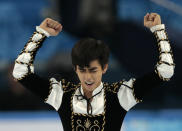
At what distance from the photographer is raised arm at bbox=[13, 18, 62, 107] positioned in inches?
99.7

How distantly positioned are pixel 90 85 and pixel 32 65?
15.0 inches

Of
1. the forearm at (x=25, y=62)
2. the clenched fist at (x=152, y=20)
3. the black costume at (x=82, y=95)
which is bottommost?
the black costume at (x=82, y=95)

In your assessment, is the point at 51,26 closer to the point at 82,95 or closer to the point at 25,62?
the point at 25,62

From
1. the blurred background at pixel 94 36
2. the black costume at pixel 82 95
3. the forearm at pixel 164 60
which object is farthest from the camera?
the blurred background at pixel 94 36

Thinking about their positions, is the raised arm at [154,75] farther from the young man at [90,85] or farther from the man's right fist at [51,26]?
the man's right fist at [51,26]

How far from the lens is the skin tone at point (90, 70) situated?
2.48 m

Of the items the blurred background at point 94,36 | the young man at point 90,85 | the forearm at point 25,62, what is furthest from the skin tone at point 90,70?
the blurred background at point 94,36

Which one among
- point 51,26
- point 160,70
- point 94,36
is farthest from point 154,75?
point 94,36

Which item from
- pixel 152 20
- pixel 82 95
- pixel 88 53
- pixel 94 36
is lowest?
pixel 82 95

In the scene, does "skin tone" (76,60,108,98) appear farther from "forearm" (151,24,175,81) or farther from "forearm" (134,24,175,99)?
"forearm" (151,24,175,81)

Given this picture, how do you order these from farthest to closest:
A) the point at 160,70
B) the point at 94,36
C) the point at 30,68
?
the point at 94,36 → the point at 30,68 → the point at 160,70

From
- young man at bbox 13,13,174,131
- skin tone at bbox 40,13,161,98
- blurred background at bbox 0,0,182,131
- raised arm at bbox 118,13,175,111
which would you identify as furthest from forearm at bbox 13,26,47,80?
blurred background at bbox 0,0,182,131

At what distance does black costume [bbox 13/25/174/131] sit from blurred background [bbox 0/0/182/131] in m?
2.37

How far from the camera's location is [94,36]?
6.24 m
